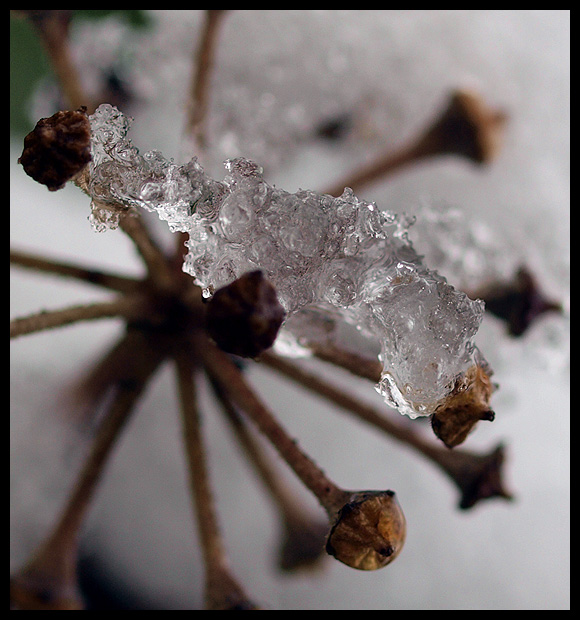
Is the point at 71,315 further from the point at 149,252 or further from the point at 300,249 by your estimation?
the point at 300,249

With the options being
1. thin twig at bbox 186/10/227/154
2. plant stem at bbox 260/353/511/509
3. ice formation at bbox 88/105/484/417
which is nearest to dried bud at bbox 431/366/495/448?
ice formation at bbox 88/105/484/417

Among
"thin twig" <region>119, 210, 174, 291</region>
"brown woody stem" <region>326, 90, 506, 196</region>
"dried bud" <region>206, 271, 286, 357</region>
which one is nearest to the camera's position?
"dried bud" <region>206, 271, 286, 357</region>

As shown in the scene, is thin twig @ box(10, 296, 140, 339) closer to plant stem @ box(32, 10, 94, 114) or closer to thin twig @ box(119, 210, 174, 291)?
thin twig @ box(119, 210, 174, 291)

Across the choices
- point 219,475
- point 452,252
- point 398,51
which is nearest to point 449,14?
point 398,51

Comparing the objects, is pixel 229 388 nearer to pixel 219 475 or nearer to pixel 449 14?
pixel 219 475

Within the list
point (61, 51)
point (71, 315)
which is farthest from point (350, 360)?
point (61, 51)

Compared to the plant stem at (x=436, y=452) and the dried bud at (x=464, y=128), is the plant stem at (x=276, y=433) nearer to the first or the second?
the plant stem at (x=436, y=452)
